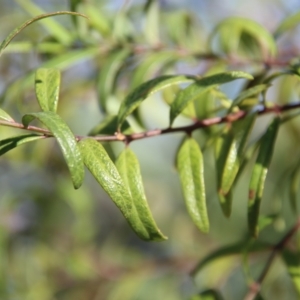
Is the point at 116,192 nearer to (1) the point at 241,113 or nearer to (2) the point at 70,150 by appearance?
(2) the point at 70,150

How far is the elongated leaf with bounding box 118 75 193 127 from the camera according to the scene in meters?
0.50

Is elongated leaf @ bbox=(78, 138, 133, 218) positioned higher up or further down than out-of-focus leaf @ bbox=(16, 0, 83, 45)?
further down

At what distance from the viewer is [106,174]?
0.42 metres

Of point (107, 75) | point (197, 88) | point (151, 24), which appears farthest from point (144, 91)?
point (151, 24)

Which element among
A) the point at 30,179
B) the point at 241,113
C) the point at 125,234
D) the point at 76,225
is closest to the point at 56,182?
the point at 76,225

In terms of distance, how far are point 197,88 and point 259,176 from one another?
0.30 feet

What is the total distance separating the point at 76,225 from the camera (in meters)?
1.29

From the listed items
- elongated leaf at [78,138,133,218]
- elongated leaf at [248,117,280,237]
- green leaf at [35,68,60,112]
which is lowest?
elongated leaf at [248,117,280,237]

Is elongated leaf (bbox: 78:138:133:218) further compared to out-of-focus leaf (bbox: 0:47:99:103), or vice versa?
out-of-focus leaf (bbox: 0:47:99:103)

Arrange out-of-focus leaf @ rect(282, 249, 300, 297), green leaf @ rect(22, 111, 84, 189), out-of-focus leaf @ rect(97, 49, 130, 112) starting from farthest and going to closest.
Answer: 1. out-of-focus leaf @ rect(97, 49, 130, 112)
2. out-of-focus leaf @ rect(282, 249, 300, 297)
3. green leaf @ rect(22, 111, 84, 189)

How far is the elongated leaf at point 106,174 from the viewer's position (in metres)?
0.42

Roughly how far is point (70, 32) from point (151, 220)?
0.41 meters

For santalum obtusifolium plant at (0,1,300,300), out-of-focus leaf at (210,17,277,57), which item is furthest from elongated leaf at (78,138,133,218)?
out-of-focus leaf at (210,17,277,57)

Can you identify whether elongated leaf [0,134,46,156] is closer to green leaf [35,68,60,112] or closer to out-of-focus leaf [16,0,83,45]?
green leaf [35,68,60,112]
